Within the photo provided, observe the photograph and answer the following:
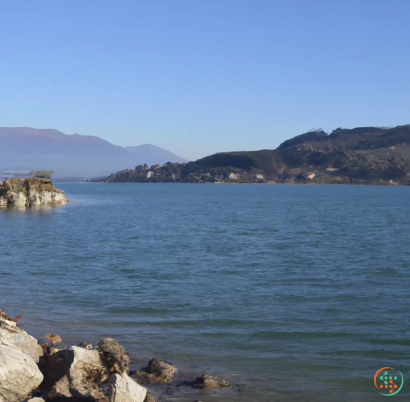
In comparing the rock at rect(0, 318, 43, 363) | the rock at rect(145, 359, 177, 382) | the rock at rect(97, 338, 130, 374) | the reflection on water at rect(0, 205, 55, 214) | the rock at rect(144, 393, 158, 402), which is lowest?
the rock at rect(145, 359, 177, 382)

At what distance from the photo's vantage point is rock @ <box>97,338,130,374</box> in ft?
40.5

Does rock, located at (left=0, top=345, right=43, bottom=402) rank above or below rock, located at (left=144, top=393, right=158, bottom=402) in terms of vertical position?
above

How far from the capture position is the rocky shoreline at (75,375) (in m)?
10.6

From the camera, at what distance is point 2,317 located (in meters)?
14.6

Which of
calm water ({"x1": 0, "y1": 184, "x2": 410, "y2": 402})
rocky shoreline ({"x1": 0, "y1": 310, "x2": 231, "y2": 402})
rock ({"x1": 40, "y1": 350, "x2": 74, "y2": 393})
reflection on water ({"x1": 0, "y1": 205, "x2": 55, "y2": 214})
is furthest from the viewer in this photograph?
reflection on water ({"x1": 0, "y1": 205, "x2": 55, "y2": 214})

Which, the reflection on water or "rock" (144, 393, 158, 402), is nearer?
"rock" (144, 393, 158, 402)

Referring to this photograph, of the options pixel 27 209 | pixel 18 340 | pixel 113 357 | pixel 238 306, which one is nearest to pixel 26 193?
pixel 27 209

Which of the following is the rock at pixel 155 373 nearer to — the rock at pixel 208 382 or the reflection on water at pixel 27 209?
the rock at pixel 208 382

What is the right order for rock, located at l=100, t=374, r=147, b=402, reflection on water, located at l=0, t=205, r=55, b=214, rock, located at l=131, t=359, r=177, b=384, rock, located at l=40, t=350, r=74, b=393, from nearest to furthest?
rock, located at l=100, t=374, r=147, b=402 < rock, located at l=40, t=350, r=74, b=393 < rock, located at l=131, t=359, r=177, b=384 < reflection on water, located at l=0, t=205, r=55, b=214

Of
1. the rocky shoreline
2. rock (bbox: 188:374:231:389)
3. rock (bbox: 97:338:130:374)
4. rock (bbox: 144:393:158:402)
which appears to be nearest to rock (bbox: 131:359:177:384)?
the rocky shoreline

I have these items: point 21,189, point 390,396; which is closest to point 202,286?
point 390,396

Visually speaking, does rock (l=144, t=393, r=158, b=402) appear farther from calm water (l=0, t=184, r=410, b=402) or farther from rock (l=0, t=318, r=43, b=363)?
rock (l=0, t=318, r=43, b=363)

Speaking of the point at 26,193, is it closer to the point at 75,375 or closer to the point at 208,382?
the point at 208,382

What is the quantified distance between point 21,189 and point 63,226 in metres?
29.9
